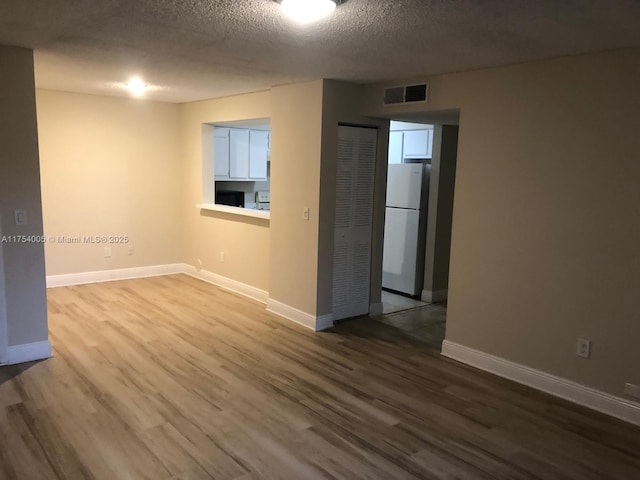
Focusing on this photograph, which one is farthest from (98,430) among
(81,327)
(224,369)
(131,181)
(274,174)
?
A: (131,181)

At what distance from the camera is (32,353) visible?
3.82 m

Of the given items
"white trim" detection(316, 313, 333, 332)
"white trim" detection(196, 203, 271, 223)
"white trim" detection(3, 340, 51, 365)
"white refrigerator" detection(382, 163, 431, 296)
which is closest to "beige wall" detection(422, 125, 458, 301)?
"white refrigerator" detection(382, 163, 431, 296)

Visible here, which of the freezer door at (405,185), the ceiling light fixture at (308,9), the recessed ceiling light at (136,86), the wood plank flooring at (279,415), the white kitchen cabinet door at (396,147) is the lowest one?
the wood plank flooring at (279,415)

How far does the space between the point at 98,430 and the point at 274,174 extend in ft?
9.46

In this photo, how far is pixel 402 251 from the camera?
6156 millimetres

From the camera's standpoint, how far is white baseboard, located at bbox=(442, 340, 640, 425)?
3138 mm

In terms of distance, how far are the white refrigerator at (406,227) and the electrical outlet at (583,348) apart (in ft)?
9.03

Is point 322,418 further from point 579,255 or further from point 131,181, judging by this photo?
point 131,181

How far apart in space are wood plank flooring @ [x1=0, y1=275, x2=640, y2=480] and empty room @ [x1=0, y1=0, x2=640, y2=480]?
0.8 inches

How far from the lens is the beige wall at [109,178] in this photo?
582cm

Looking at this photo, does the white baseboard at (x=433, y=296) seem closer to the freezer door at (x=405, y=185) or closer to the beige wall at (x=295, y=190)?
the freezer door at (x=405, y=185)

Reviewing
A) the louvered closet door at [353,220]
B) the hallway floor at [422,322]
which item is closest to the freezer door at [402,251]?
the hallway floor at [422,322]

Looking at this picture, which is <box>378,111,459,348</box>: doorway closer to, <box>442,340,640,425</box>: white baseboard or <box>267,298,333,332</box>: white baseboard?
<box>267,298,333,332</box>: white baseboard

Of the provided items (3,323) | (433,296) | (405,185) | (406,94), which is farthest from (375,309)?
(3,323)
